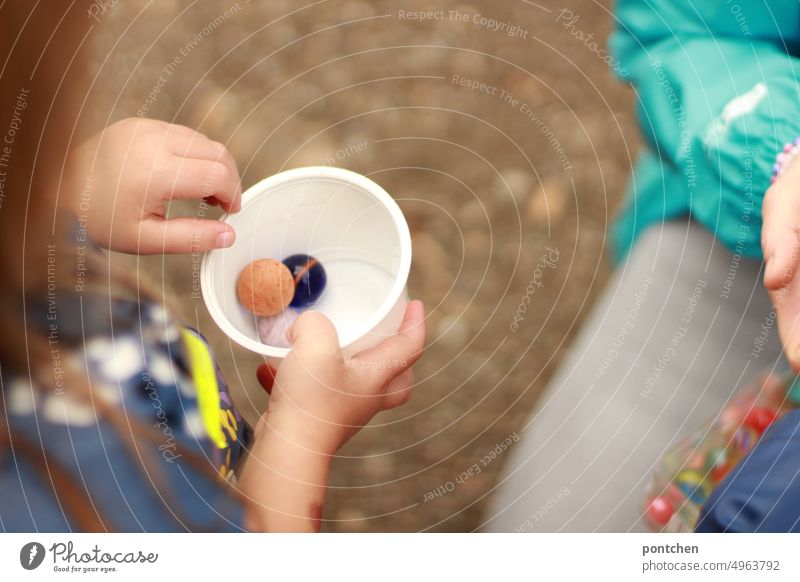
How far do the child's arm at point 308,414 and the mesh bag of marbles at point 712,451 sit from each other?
0.18 meters

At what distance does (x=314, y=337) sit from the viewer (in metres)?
0.38

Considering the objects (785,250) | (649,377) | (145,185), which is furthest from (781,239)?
(145,185)

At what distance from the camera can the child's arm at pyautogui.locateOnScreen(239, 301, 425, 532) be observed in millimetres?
383

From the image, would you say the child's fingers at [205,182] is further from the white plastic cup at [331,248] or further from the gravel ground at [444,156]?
the gravel ground at [444,156]

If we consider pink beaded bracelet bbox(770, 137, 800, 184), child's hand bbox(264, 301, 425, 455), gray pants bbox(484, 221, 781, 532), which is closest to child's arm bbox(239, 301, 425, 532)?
child's hand bbox(264, 301, 425, 455)

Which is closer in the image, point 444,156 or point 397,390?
point 397,390

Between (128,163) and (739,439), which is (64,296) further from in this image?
(739,439)

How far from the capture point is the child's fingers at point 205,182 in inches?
14.7

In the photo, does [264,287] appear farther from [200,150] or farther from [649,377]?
[649,377]

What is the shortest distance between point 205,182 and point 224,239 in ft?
0.12

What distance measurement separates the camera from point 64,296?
14.6 inches

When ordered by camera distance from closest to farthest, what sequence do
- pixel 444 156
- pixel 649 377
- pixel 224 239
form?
pixel 224 239 < pixel 649 377 < pixel 444 156

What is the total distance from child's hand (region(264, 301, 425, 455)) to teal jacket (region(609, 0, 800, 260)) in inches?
7.7

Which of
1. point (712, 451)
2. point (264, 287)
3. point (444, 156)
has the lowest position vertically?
point (712, 451)
